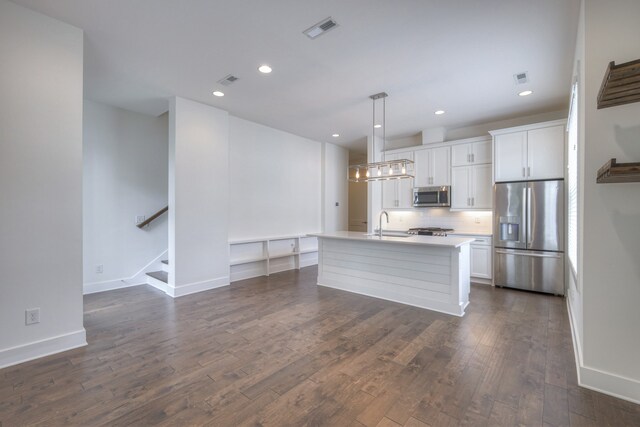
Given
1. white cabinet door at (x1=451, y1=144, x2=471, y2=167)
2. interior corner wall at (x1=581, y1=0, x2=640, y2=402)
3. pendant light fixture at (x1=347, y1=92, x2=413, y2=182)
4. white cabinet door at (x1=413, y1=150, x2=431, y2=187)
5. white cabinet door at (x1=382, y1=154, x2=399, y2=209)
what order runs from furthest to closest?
white cabinet door at (x1=382, y1=154, x2=399, y2=209) → white cabinet door at (x1=413, y1=150, x2=431, y2=187) → white cabinet door at (x1=451, y1=144, x2=471, y2=167) → pendant light fixture at (x1=347, y1=92, x2=413, y2=182) → interior corner wall at (x1=581, y1=0, x2=640, y2=402)

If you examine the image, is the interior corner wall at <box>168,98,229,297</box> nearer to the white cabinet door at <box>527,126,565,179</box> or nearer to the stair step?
the stair step

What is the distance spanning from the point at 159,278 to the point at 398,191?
16.1ft

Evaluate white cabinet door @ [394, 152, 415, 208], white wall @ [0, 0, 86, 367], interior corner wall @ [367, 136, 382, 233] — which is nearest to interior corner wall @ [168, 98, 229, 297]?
white wall @ [0, 0, 86, 367]

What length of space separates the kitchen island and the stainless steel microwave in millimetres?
1679

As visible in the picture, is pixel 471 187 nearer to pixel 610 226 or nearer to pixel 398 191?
pixel 398 191

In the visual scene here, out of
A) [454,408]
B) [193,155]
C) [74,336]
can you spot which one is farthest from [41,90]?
[454,408]

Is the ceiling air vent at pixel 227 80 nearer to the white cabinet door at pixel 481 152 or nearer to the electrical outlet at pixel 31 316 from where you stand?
the electrical outlet at pixel 31 316

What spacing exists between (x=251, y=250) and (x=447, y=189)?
4.01m

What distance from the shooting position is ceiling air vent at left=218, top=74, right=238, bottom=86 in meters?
3.66

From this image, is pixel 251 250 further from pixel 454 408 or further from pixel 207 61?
pixel 454 408

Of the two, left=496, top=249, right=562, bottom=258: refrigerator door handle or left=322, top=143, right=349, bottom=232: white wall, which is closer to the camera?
left=496, top=249, right=562, bottom=258: refrigerator door handle

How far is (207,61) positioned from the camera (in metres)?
3.27

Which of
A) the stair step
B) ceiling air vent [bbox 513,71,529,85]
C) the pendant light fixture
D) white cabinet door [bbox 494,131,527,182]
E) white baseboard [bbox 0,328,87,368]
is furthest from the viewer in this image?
the stair step

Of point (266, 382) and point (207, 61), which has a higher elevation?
point (207, 61)
